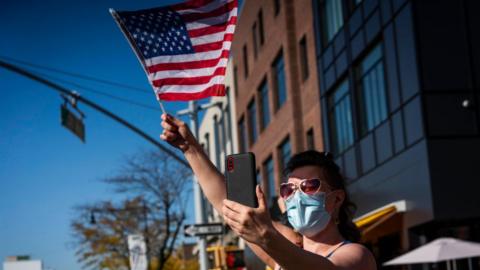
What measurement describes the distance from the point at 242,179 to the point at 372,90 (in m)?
19.5

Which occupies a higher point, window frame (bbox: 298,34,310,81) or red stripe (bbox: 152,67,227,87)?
window frame (bbox: 298,34,310,81)

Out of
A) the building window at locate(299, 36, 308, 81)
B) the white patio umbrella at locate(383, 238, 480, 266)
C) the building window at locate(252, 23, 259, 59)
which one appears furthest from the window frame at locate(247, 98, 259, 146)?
the white patio umbrella at locate(383, 238, 480, 266)

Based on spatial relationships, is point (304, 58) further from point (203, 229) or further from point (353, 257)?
point (353, 257)

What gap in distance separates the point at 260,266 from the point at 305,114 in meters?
9.20

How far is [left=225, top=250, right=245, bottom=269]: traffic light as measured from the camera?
2023cm

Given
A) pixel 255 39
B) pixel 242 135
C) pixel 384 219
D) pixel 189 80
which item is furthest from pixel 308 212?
pixel 242 135

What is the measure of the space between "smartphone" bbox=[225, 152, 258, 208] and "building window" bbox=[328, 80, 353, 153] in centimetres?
2117

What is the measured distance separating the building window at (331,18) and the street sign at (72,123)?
27.7 ft

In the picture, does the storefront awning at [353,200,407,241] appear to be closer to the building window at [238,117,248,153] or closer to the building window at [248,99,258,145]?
the building window at [248,99,258,145]

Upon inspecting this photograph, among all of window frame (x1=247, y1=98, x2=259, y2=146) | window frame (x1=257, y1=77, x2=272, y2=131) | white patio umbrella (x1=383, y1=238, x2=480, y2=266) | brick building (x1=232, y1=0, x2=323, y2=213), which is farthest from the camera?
window frame (x1=247, y1=98, x2=259, y2=146)

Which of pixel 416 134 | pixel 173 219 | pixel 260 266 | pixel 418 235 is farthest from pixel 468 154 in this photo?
pixel 173 219

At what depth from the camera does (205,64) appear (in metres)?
5.18

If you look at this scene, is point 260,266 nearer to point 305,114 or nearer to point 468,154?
point 305,114

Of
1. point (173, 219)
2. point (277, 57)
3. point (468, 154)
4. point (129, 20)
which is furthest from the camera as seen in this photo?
point (173, 219)
